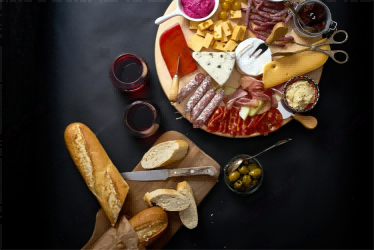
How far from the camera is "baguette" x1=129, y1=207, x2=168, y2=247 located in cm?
171

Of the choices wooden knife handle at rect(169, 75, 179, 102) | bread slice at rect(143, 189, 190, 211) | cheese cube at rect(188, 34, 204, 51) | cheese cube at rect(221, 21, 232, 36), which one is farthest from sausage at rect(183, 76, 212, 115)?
bread slice at rect(143, 189, 190, 211)

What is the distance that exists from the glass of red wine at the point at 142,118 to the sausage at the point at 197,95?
222mm

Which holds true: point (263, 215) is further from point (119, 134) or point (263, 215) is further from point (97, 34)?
point (97, 34)

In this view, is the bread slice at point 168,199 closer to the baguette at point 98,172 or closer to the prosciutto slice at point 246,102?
the baguette at point 98,172

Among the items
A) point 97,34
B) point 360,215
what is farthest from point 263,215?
point 97,34

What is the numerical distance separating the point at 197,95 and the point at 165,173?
0.56 meters

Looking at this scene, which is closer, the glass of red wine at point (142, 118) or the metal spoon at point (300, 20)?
the metal spoon at point (300, 20)

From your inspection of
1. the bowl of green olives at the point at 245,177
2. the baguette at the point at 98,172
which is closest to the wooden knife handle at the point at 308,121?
the bowl of green olives at the point at 245,177

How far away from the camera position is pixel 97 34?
2.01 meters

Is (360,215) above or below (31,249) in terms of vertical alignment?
below

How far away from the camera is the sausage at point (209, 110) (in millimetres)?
1794

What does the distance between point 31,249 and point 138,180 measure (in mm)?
915

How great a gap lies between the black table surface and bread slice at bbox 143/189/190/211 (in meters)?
0.25

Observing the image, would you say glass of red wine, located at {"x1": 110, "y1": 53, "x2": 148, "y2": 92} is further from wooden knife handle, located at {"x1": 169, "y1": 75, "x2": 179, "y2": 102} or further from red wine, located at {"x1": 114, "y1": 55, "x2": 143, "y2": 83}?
wooden knife handle, located at {"x1": 169, "y1": 75, "x2": 179, "y2": 102}
